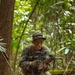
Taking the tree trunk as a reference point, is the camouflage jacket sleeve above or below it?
below

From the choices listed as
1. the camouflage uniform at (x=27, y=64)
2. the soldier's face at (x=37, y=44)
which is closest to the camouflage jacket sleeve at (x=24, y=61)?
the camouflage uniform at (x=27, y=64)

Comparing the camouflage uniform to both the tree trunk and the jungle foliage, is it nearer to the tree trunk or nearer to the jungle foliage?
the tree trunk

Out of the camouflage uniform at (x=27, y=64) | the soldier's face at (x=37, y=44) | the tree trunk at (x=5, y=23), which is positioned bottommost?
the camouflage uniform at (x=27, y=64)

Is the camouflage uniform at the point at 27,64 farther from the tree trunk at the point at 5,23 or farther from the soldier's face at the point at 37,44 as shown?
the tree trunk at the point at 5,23

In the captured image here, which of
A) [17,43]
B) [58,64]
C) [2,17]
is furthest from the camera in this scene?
[58,64]

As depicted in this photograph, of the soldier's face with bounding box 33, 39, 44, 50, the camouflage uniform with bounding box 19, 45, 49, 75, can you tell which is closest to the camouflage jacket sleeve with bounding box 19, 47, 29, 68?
the camouflage uniform with bounding box 19, 45, 49, 75

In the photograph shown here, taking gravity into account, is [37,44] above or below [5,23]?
below

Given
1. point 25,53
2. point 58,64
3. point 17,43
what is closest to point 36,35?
point 25,53

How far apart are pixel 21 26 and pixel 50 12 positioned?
2.96 ft

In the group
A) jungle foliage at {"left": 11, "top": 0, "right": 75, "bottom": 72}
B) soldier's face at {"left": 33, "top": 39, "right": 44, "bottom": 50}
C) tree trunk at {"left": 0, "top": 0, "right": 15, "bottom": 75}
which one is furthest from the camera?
jungle foliage at {"left": 11, "top": 0, "right": 75, "bottom": 72}

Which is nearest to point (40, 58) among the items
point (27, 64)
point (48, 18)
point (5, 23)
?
point (27, 64)

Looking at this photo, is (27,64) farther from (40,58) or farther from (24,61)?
(40,58)

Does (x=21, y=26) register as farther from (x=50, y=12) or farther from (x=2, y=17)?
(x=2, y=17)

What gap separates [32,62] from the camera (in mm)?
4266
